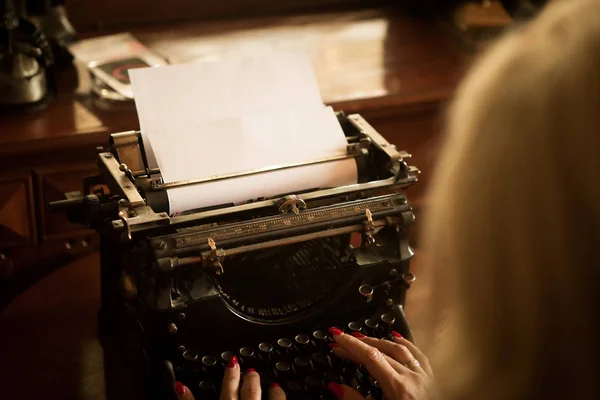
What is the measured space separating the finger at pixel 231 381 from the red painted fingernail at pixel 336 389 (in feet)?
0.53

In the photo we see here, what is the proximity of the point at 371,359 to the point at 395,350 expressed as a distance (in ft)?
0.21

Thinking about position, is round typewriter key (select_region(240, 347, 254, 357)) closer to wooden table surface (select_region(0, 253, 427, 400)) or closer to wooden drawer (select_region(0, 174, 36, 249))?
wooden table surface (select_region(0, 253, 427, 400))

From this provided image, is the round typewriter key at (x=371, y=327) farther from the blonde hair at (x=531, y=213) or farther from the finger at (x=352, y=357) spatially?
the blonde hair at (x=531, y=213)

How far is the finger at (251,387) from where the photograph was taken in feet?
4.13

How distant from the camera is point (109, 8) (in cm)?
232

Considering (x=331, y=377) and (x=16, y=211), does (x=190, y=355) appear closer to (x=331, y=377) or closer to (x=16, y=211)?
(x=331, y=377)

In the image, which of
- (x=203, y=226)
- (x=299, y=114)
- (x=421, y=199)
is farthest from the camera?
(x=421, y=199)

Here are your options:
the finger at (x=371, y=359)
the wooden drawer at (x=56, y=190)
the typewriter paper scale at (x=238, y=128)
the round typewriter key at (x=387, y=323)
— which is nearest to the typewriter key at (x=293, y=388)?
the finger at (x=371, y=359)

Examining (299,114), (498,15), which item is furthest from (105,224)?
(498,15)

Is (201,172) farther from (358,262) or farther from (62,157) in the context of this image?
(62,157)

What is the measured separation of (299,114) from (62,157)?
627 mm

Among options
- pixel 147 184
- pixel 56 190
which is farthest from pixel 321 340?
pixel 56 190

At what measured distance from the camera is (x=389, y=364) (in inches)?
50.0

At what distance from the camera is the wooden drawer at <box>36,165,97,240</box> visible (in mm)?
1806
